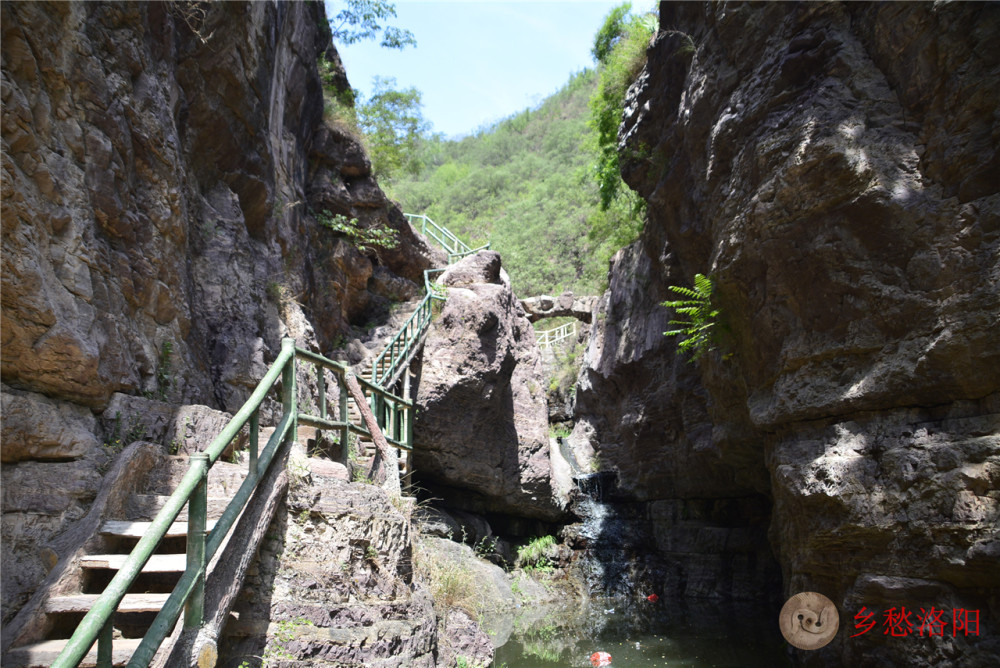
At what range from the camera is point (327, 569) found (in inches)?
162

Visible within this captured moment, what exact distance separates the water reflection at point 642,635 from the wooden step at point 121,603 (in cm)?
559

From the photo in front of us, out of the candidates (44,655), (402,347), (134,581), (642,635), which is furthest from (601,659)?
(402,347)

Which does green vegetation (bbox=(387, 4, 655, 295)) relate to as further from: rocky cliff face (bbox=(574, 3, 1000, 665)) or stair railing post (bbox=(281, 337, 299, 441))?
stair railing post (bbox=(281, 337, 299, 441))

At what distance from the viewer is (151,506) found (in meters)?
4.08

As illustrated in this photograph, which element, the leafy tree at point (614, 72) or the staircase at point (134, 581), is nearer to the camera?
the staircase at point (134, 581)

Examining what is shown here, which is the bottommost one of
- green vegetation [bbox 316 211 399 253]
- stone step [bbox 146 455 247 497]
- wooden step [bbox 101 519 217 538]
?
wooden step [bbox 101 519 217 538]

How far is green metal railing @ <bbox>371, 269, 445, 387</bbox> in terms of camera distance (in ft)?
36.2

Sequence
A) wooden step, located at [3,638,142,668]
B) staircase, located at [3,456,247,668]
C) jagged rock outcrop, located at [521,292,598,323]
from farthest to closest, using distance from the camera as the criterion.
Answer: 1. jagged rock outcrop, located at [521,292,598,323]
2. staircase, located at [3,456,247,668]
3. wooden step, located at [3,638,142,668]

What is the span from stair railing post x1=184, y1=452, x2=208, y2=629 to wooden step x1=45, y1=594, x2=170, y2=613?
0.61 feet

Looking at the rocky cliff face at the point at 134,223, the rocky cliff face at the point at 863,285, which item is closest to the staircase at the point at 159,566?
the rocky cliff face at the point at 134,223

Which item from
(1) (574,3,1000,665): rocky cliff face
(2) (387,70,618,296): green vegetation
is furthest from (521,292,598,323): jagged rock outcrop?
(1) (574,3,1000,665): rocky cliff face

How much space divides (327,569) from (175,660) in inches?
49.9

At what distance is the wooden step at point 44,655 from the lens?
9.43 feet

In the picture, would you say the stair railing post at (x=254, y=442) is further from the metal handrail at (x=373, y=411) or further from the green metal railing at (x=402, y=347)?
the green metal railing at (x=402, y=347)
